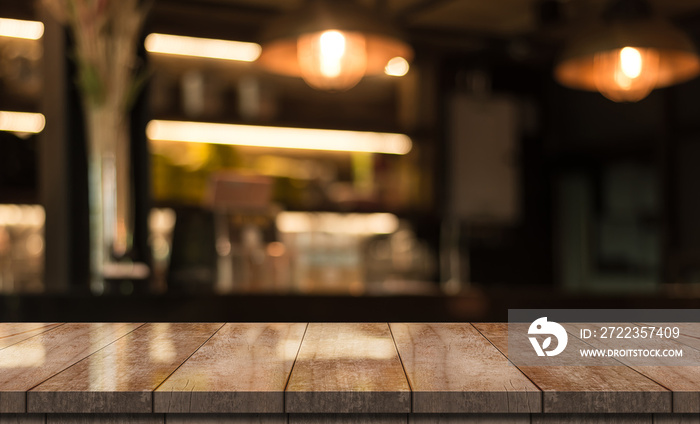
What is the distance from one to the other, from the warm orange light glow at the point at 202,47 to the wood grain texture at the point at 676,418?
353 cm

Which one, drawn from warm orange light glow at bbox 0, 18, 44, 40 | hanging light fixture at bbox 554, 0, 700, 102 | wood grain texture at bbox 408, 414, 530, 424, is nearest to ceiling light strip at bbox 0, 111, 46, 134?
warm orange light glow at bbox 0, 18, 44, 40

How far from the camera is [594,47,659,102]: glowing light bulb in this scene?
8.05ft

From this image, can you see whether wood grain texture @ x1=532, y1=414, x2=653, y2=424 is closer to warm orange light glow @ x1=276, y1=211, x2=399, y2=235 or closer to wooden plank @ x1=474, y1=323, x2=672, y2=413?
wooden plank @ x1=474, y1=323, x2=672, y2=413

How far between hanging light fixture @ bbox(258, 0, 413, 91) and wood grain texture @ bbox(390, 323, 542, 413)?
129cm

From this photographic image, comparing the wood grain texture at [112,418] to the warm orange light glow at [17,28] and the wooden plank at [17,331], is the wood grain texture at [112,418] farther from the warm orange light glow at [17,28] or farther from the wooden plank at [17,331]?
the warm orange light glow at [17,28]

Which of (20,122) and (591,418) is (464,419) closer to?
(591,418)

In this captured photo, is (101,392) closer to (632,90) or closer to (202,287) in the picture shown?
(202,287)

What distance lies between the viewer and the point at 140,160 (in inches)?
106

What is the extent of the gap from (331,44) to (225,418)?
169 cm

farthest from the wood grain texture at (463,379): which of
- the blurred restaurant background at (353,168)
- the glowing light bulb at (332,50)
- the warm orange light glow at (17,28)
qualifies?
the warm orange light glow at (17,28)

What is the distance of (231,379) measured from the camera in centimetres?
85

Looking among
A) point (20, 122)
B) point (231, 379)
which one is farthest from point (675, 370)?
point (20, 122)

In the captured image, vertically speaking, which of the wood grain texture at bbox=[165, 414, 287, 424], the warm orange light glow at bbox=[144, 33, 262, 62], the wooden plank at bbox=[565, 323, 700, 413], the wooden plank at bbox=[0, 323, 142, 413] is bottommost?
the wood grain texture at bbox=[165, 414, 287, 424]

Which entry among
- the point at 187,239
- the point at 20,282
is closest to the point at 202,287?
the point at 187,239
